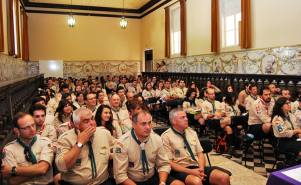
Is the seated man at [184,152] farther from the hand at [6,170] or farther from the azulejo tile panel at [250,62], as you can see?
the azulejo tile panel at [250,62]

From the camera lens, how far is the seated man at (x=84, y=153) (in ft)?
9.30

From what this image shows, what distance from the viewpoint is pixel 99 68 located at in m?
19.7

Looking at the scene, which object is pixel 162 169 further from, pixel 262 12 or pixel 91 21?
pixel 91 21

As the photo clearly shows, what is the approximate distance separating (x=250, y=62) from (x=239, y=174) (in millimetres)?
5439

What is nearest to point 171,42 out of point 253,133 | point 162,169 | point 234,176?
point 253,133

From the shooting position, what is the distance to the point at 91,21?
756 inches

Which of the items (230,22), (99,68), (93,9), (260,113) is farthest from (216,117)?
(93,9)

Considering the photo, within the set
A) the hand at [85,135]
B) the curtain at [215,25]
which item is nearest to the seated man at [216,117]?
the hand at [85,135]

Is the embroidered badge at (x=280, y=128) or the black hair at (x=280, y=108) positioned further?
the black hair at (x=280, y=108)

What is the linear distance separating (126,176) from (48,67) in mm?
16829

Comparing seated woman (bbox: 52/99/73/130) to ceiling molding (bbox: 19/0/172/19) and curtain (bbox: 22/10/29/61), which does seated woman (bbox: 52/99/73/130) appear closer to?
curtain (bbox: 22/10/29/61)

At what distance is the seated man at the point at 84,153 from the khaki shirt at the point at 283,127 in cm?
313

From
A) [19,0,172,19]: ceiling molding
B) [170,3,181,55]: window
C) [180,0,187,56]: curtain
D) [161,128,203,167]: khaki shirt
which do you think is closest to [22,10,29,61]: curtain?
[19,0,172,19]: ceiling molding

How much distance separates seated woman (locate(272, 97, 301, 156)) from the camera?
4.59 m
